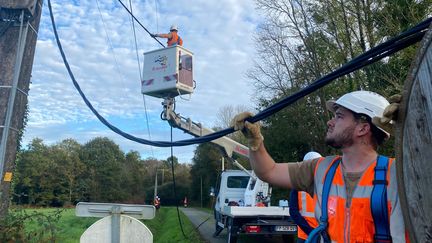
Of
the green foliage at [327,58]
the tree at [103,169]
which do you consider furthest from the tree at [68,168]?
the green foliage at [327,58]

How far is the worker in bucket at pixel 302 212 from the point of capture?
2789 mm

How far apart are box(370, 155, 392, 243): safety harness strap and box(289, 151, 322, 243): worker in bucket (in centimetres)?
72

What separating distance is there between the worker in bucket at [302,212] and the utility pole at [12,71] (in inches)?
113

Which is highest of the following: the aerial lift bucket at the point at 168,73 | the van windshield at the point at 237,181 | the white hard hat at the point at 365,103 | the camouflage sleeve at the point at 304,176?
the aerial lift bucket at the point at 168,73

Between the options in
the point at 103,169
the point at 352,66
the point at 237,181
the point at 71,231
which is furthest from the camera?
the point at 103,169

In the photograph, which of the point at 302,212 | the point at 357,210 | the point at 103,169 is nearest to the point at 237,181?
the point at 302,212

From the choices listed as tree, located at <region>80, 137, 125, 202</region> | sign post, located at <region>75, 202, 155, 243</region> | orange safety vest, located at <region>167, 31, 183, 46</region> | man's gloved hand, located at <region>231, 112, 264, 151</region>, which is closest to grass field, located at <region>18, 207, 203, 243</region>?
sign post, located at <region>75, 202, 155, 243</region>

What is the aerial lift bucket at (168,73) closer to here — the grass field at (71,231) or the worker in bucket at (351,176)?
the grass field at (71,231)

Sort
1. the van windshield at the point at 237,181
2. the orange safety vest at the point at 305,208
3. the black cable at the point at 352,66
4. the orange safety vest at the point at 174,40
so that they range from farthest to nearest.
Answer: the van windshield at the point at 237,181 → the orange safety vest at the point at 174,40 → the orange safety vest at the point at 305,208 → the black cable at the point at 352,66

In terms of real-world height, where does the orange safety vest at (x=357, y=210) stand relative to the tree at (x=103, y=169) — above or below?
below

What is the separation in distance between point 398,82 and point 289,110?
11348 mm

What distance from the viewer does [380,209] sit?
206 centimetres

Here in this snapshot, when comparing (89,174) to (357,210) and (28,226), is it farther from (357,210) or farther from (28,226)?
(357,210)

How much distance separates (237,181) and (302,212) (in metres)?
9.04
